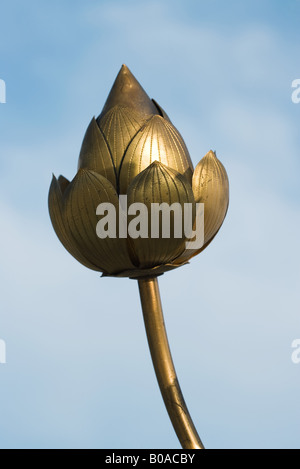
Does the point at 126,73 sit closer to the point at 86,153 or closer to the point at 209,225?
the point at 86,153

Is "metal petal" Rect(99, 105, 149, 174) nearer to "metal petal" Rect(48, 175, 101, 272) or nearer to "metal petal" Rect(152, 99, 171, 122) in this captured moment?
"metal petal" Rect(152, 99, 171, 122)

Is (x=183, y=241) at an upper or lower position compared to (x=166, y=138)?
lower

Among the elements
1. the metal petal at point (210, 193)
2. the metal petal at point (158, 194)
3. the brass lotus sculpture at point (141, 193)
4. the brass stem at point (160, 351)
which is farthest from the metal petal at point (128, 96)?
the brass stem at point (160, 351)

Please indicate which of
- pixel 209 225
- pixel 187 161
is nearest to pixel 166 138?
pixel 187 161

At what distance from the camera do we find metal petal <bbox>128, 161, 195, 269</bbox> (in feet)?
25.9

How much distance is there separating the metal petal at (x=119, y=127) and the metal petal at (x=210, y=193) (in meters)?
0.62

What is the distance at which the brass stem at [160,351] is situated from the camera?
834 cm

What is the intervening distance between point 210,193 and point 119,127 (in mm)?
941

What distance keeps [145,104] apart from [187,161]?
66 cm

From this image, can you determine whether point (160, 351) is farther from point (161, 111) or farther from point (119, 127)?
point (161, 111)

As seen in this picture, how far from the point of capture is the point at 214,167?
8.34 metres
